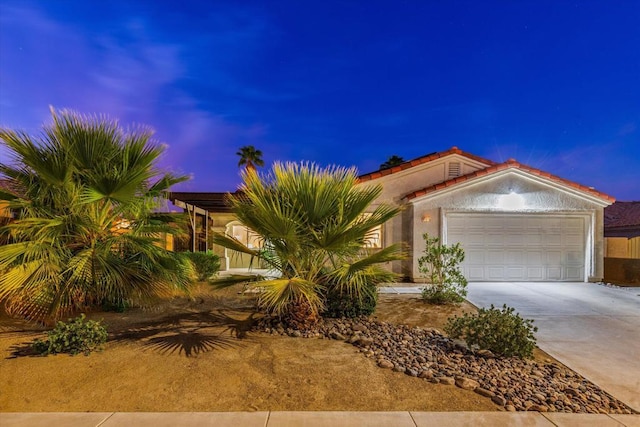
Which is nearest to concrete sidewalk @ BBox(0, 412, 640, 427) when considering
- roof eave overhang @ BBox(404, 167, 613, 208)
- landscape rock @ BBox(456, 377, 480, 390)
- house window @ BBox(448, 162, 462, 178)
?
landscape rock @ BBox(456, 377, 480, 390)

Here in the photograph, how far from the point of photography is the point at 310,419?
3066 mm

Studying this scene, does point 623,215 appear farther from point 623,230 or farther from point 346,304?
point 346,304

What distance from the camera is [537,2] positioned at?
13.7 meters

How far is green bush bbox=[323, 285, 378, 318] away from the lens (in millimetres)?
6145

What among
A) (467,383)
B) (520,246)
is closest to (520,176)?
(520,246)

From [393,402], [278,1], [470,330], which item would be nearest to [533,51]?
[278,1]

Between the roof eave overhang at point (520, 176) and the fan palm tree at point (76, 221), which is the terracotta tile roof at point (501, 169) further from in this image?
the fan palm tree at point (76, 221)

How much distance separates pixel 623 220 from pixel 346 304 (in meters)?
19.2

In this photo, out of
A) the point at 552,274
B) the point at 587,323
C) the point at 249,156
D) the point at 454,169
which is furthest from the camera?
the point at 249,156

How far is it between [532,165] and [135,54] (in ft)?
58.0

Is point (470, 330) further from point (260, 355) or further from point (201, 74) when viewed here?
point (201, 74)

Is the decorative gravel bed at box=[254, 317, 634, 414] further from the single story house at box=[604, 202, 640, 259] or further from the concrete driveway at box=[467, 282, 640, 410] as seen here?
the single story house at box=[604, 202, 640, 259]

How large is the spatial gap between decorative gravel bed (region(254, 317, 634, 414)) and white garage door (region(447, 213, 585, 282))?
6.36 m

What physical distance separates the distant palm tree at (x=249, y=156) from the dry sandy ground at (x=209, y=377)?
28.1m
